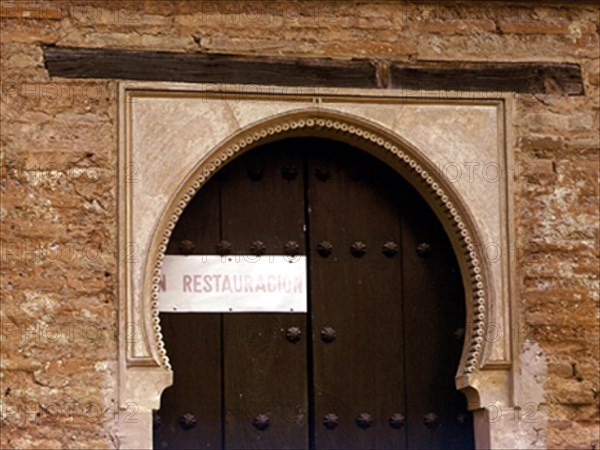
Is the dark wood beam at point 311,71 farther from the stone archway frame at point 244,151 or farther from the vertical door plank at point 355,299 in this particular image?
the vertical door plank at point 355,299

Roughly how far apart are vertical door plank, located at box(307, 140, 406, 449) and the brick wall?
0.46 meters

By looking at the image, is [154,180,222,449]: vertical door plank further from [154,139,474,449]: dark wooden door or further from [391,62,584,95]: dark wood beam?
[391,62,584,95]: dark wood beam

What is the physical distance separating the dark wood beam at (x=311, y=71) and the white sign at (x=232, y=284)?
2.18 feet

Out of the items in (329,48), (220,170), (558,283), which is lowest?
(558,283)

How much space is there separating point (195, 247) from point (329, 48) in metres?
0.90

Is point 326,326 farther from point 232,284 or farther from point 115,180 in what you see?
point 115,180

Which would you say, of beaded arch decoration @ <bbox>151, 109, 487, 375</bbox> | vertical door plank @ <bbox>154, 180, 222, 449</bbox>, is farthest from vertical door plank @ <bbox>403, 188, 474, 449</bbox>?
vertical door plank @ <bbox>154, 180, 222, 449</bbox>

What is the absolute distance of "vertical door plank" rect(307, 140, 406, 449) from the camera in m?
6.54

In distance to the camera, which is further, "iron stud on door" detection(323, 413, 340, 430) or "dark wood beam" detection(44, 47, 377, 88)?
"iron stud on door" detection(323, 413, 340, 430)

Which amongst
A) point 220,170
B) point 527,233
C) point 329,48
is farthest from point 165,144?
point 527,233

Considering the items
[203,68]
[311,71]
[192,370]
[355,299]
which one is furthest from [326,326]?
[203,68]

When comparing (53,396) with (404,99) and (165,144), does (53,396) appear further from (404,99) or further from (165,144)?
(404,99)

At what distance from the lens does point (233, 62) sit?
650 centimetres

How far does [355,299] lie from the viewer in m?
6.61
